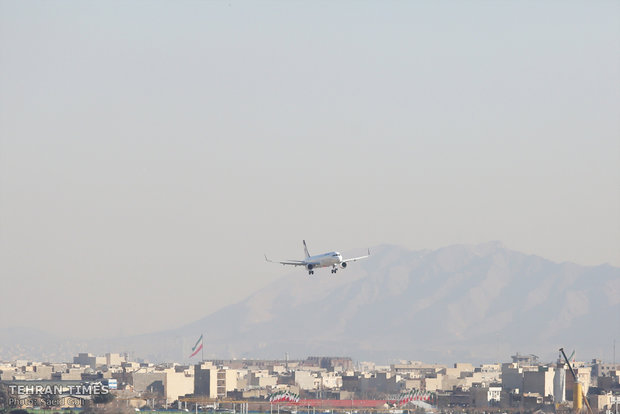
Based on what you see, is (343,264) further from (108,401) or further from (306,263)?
(108,401)

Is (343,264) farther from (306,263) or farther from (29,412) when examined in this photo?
(29,412)

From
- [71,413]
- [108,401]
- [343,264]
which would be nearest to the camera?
[343,264]

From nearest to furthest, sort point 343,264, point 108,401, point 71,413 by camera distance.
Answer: point 343,264
point 71,413
point 108,401

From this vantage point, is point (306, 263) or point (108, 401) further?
point (108, 401)

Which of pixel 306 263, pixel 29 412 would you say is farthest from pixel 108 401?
pixel 306 263

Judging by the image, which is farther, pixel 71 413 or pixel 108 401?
pixel 108 401

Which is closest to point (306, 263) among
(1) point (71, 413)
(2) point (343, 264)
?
(2) point (343, 264)

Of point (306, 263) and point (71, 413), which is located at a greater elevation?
point (306, 263)

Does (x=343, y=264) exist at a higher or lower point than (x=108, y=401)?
higher
